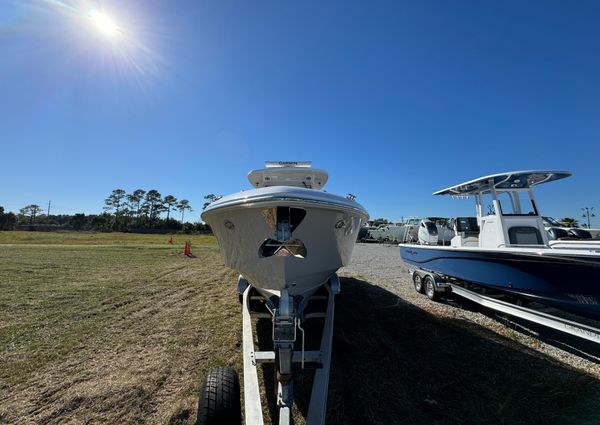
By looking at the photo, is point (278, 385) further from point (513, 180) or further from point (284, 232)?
point (513, 180)

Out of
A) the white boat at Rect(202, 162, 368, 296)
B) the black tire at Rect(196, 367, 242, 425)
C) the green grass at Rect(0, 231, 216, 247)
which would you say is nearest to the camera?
the black tire at Rect(196, 367, 242, 425)

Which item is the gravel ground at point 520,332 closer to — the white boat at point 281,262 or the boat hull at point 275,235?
the white boat at point 281,262

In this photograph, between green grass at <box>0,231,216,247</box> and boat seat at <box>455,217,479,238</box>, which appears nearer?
boat seat at <box>455,217,479,238</box>

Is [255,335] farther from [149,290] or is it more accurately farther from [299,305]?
[149,290]

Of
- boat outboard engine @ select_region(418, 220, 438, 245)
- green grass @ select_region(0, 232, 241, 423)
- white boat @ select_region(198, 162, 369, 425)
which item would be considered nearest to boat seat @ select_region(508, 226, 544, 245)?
boat outboard engine @ select_region(418, 220, 438, 245)

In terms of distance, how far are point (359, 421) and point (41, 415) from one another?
2.85 metres

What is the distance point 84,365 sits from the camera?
11.5 ft

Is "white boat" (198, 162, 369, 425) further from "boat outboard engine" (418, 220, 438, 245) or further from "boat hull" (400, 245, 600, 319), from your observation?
"boat outboard engine" (418, 220, 438, 245)

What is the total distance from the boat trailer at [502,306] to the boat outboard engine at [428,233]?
1.13 meters

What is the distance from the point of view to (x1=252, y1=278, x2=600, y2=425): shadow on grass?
2.76 metres

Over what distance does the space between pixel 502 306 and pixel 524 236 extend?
5.71 feet

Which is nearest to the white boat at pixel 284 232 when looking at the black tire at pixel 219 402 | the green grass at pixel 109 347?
the black tire at pixel 219 402

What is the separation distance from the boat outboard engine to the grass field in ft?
9.49

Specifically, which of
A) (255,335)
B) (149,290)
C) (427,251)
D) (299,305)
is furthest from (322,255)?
(149,290)
